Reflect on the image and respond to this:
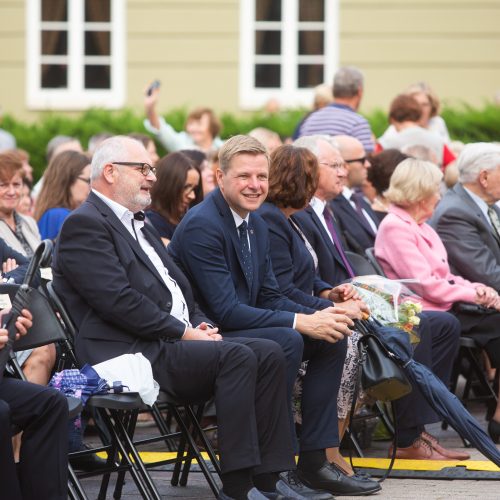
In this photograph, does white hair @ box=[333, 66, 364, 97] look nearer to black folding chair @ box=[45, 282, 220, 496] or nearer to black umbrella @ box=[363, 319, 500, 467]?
black umbrella @ box=[363, 319, 500, 467]

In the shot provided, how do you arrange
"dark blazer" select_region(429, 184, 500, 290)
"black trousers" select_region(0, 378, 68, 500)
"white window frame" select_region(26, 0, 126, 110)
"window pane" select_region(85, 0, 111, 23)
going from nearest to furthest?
"black trousers" select_region(0, 378, 68, 500) → "dark blazer" select_region(429, 184, 500, 290) → "white window frame" select_region(26, 0, 126, 110) → "window pane" select_region(85, 0, 111, 23)

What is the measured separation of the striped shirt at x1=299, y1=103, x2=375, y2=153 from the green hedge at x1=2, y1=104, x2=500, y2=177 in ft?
9.37

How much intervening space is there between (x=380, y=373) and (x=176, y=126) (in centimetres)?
794

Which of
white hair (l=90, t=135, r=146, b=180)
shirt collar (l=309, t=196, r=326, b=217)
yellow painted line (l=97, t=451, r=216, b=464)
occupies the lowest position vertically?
yellow painted line (l=97, t=451, r=216, b=464)

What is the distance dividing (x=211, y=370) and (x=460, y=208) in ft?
11.5

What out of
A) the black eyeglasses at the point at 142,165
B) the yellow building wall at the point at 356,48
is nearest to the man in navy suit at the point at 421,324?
the black eyeglasses at the point at 142,165

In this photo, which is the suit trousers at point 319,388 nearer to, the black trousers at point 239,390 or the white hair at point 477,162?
the black trousers at point 239,390

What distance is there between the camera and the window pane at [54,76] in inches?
701

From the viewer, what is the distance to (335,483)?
7.32 meters

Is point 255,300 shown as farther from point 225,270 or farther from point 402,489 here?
point 402,489

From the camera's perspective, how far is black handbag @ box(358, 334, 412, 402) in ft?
24.5

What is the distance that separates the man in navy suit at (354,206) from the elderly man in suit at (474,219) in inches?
18.7

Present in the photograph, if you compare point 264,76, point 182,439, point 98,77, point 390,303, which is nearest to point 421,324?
point 390,303

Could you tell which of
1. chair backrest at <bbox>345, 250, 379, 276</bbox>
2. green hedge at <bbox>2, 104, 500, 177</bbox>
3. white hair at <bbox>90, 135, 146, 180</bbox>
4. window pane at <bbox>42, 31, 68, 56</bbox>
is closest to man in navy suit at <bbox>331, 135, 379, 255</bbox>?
chair backrest at <bbox>345, 250, 379, 276</bbox>
